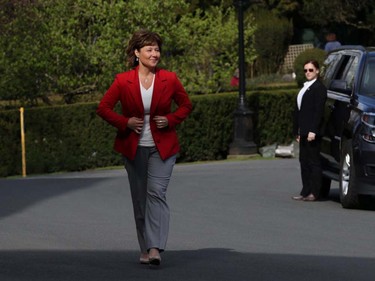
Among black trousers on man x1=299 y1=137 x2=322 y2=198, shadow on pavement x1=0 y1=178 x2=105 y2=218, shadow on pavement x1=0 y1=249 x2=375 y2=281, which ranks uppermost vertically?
shadow on pavement x1=0 y1=249 x2=375 y2=281

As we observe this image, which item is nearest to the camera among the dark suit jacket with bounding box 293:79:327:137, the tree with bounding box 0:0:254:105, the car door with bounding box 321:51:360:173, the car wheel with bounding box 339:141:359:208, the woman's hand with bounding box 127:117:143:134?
the woman's hand with bounding box 127:117:143:134

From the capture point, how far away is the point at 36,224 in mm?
13297

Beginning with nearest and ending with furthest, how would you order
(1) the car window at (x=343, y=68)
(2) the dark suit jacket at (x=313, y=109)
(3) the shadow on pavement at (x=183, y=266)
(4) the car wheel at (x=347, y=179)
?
(3) the shadow on pavement at (x=183, y=266)
(4) the car wheel at (x=347, y=179)
(2) the dark suit jacket at (x=313, y=109)
(1) the car window at (x=343, y=68)

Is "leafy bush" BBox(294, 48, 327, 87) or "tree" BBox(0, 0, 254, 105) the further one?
"leafy bush" BBox(294, 48, 327, 87)

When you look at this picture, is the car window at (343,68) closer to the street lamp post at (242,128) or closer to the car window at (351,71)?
the car window at (351,71)

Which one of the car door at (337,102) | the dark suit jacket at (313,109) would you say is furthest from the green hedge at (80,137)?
the dark suit jacket at (313,109)

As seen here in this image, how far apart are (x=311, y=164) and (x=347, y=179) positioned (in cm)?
92

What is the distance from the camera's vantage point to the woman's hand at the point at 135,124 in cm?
976

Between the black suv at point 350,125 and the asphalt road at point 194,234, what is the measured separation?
33cm

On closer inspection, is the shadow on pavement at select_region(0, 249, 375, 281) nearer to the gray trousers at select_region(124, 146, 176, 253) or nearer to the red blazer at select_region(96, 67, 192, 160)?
the gray trousers at select_region(124, 146, 176, 253)

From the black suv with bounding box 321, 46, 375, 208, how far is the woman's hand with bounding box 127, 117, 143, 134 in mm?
5436

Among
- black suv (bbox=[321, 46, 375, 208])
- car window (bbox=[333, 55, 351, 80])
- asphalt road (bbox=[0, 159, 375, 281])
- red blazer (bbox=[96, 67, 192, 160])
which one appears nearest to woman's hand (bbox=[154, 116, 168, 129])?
red blazer (bbox=[96, 67, 192, 160])

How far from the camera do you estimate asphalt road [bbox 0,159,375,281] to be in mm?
9789

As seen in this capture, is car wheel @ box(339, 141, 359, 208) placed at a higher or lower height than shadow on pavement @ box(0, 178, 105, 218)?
higher
